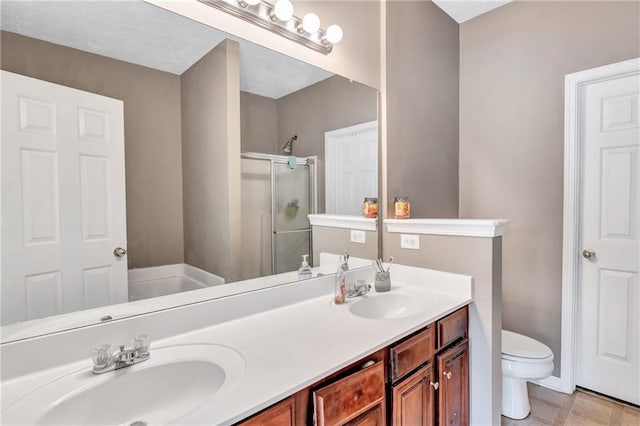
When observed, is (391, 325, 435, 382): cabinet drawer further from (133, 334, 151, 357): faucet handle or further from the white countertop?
(133, 334, 151, 357): faucet handle

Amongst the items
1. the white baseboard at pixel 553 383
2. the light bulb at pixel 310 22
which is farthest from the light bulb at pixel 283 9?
the white baseboard at pixel 553 383

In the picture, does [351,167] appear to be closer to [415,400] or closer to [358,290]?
[358,290]

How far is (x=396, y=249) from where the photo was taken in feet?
6.37

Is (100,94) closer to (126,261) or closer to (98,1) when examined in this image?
(98,1)

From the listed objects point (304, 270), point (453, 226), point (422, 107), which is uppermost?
point (422, 107)

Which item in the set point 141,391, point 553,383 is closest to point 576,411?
point 553,383

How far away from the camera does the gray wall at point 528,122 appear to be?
211 centimetres

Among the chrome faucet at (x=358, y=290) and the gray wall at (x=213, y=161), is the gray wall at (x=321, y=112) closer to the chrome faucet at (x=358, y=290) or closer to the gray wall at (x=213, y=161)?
the gray wall at (x=213, y=161)

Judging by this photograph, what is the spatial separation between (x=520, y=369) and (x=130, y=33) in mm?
2458

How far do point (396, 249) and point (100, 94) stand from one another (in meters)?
1.60

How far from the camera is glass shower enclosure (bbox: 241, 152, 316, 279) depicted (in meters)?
1.43

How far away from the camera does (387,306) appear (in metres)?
1.65

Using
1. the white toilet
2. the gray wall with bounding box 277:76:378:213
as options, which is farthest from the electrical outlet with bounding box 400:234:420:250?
the white toilet

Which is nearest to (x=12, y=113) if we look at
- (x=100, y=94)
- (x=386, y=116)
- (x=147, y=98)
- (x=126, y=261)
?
(x=100, y=94)
